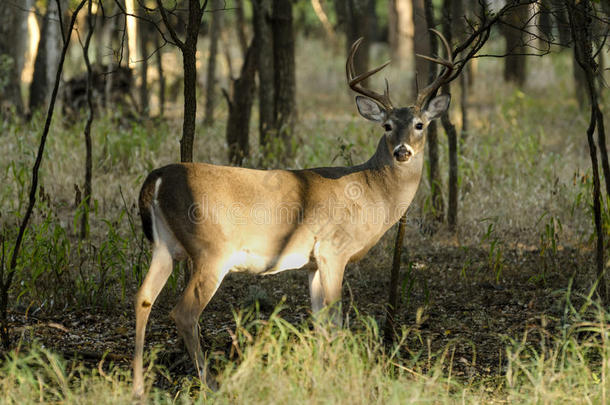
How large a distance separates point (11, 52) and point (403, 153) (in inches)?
349

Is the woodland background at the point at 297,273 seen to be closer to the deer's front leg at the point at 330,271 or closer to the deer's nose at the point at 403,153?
the deer's front leg at the point at 330,271

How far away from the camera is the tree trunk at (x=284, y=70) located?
9.02 metres

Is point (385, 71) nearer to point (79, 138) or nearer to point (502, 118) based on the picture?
point (502, 118)

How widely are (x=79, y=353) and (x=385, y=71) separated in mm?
17679

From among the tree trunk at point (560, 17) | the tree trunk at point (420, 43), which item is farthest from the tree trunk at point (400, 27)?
the tree trunk at point (560, 17)

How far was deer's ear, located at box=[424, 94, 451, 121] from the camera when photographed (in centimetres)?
502

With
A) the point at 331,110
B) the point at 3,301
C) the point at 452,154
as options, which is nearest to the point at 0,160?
the point at 3,301

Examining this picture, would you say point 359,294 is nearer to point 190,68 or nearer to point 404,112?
point 404,112

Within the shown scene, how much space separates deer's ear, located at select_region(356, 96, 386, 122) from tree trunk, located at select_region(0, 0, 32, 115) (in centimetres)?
731

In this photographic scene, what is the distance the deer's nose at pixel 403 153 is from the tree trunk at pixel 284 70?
415 cm

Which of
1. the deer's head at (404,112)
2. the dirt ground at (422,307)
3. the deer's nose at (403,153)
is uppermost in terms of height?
the deer's head at (404,112)

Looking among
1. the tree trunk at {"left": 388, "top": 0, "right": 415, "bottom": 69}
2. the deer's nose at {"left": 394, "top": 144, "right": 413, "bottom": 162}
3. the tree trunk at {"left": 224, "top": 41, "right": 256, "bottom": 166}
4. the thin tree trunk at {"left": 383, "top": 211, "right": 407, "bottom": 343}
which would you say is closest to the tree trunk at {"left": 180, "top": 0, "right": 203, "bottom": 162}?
the deer's nose at {"left": 394, "top": 144, "right": 413, "bottom": 162}

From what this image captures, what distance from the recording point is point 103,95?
12.1 metres

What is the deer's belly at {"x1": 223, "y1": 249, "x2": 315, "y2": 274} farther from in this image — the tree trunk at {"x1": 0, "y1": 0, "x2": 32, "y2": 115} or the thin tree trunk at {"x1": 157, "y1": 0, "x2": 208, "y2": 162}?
the tree trunk at {"x1": 0, "y1": 0, "x2": 32, "y2": 115}
